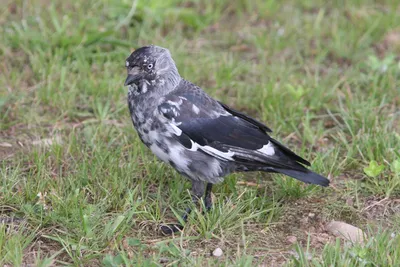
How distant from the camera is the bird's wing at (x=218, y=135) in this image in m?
4.16

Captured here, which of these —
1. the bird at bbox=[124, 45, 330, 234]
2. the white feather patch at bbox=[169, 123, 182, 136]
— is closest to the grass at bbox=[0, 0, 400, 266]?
the bird at bbox=[124, 45, 330, 234]

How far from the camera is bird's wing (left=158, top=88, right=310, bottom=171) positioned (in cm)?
416

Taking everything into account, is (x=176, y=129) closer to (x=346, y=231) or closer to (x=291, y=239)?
(x=291, y=239)

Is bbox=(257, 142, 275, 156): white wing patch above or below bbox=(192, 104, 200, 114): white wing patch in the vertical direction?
below

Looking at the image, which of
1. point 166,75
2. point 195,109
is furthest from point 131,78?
point 195,109

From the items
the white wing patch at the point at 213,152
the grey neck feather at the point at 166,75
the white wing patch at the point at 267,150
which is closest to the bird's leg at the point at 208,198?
the white wing patch at the point at 213,152

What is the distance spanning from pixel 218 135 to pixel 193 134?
160 mm

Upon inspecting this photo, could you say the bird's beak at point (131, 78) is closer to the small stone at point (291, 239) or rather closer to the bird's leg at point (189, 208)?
the bird's leg at point (189, 208)

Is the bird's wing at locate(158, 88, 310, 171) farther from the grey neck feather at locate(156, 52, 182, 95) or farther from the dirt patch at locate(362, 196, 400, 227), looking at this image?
the dirt patch at locate(362, 196, 400, 227)

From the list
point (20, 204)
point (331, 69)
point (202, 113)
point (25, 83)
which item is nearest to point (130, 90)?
point (202, 113)

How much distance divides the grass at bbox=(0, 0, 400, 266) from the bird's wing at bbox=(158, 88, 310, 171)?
28 centimetres

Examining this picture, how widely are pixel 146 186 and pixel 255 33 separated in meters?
2.61

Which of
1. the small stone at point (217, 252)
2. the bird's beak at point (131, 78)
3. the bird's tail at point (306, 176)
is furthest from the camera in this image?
the bird's beak at point (131, 78)

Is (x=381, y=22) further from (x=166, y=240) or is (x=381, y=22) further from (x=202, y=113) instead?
(x=166, y=240)
